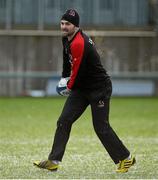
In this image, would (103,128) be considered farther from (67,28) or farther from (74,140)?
(74,140)

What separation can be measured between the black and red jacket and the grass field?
3.38 feet

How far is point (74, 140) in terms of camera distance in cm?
1405

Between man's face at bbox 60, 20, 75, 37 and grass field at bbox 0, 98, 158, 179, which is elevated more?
man's face at bbox 60, 20, 75, 37

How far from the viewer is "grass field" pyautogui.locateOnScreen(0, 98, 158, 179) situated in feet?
32.8

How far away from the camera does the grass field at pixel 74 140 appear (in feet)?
32.8

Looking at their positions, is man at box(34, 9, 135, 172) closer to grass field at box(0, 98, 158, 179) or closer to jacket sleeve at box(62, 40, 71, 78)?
jacket sleeve at box(62, 40, 71, 78)

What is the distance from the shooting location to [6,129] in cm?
1584

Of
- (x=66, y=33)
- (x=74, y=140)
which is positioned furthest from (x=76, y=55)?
(x=74, y=140)

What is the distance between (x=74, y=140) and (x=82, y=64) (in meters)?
4.45

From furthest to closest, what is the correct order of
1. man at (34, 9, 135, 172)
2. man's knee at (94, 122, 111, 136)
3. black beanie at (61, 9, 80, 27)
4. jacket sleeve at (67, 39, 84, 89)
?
1. man's knee at (94, 122, 111, 136)
2. man at (34, 9, 135, 172)
3. black beanie at (61, 9, 80, 27)
4. jacket sleeve at (67, 39, 84, 89)

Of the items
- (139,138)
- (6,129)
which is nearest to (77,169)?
(139,138)

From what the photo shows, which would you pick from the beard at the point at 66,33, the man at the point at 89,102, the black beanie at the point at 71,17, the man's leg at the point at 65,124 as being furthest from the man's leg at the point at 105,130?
the black beanie at the point at 71,17

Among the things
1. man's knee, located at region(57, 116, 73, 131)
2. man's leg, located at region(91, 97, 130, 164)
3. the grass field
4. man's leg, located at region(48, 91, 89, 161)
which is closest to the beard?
man's leg, located at region(48, 91, 89, 161)

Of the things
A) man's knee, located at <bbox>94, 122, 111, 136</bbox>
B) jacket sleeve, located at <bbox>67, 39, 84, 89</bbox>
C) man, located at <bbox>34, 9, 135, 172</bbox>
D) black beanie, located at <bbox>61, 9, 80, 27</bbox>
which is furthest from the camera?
man's knee, located at <bbox>94, 122, 111, 136</bbox>
